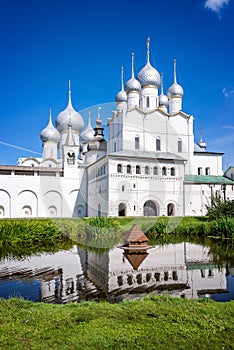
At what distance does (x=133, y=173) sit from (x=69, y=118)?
14.8m

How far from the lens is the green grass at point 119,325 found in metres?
3.80

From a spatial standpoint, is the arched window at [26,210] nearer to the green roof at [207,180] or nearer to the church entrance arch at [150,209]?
the church entrance arch at [150,209]

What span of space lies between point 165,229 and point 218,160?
55.3 ft

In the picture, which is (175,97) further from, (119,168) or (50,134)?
(50,134)

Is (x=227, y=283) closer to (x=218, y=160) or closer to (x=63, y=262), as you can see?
(x=63, y=262)

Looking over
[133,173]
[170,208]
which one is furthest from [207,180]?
[133,173]

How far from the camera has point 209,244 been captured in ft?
47.9

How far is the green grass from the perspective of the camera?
3799 mm

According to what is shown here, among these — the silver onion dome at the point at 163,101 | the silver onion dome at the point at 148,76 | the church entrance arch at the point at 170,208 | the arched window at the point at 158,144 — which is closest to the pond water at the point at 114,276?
the church entrance arch at the point at 170,208

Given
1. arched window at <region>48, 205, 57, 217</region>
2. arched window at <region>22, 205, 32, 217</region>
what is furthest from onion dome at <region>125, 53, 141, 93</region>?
arched window at <region>22, 205, 32, 217</region>

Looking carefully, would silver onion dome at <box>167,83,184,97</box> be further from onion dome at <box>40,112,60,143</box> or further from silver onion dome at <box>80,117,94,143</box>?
onion dome at <box>40,112,60,143</box>

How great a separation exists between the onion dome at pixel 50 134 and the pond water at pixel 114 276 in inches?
1080

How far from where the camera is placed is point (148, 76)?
103 feet

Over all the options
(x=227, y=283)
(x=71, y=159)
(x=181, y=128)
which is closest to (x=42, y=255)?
(x=227, y=283)
